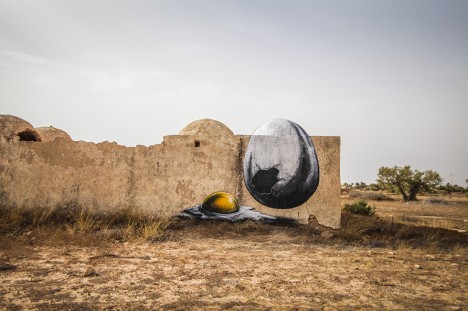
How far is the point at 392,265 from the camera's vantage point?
15.8 ft

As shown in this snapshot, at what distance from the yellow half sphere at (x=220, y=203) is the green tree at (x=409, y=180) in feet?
63.8

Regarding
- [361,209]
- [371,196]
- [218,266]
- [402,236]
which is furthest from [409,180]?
[218,266]

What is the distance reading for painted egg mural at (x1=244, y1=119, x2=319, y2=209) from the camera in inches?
297

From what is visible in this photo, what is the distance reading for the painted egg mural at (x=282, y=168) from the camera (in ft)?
24.7

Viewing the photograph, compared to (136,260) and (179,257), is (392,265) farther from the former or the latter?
(136,260)

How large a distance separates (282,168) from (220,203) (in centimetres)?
175

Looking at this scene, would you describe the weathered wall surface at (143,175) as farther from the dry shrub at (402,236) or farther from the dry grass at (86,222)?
the dry shrub at (402,236)

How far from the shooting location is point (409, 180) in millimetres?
22562

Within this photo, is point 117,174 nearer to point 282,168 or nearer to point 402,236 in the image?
point 282,168

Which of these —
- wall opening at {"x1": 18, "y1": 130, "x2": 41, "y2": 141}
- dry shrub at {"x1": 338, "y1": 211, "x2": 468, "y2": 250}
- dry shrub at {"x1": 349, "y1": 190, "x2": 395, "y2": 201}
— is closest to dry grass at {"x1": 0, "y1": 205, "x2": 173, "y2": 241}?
wall opening at {"x1": 18, "y1": 130, "x2": 41, "y2": 141}

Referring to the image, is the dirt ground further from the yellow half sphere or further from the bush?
the bush

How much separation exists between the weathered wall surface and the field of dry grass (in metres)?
0.45

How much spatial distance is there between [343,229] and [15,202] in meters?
7.73

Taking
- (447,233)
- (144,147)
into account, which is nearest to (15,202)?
(144,147)
